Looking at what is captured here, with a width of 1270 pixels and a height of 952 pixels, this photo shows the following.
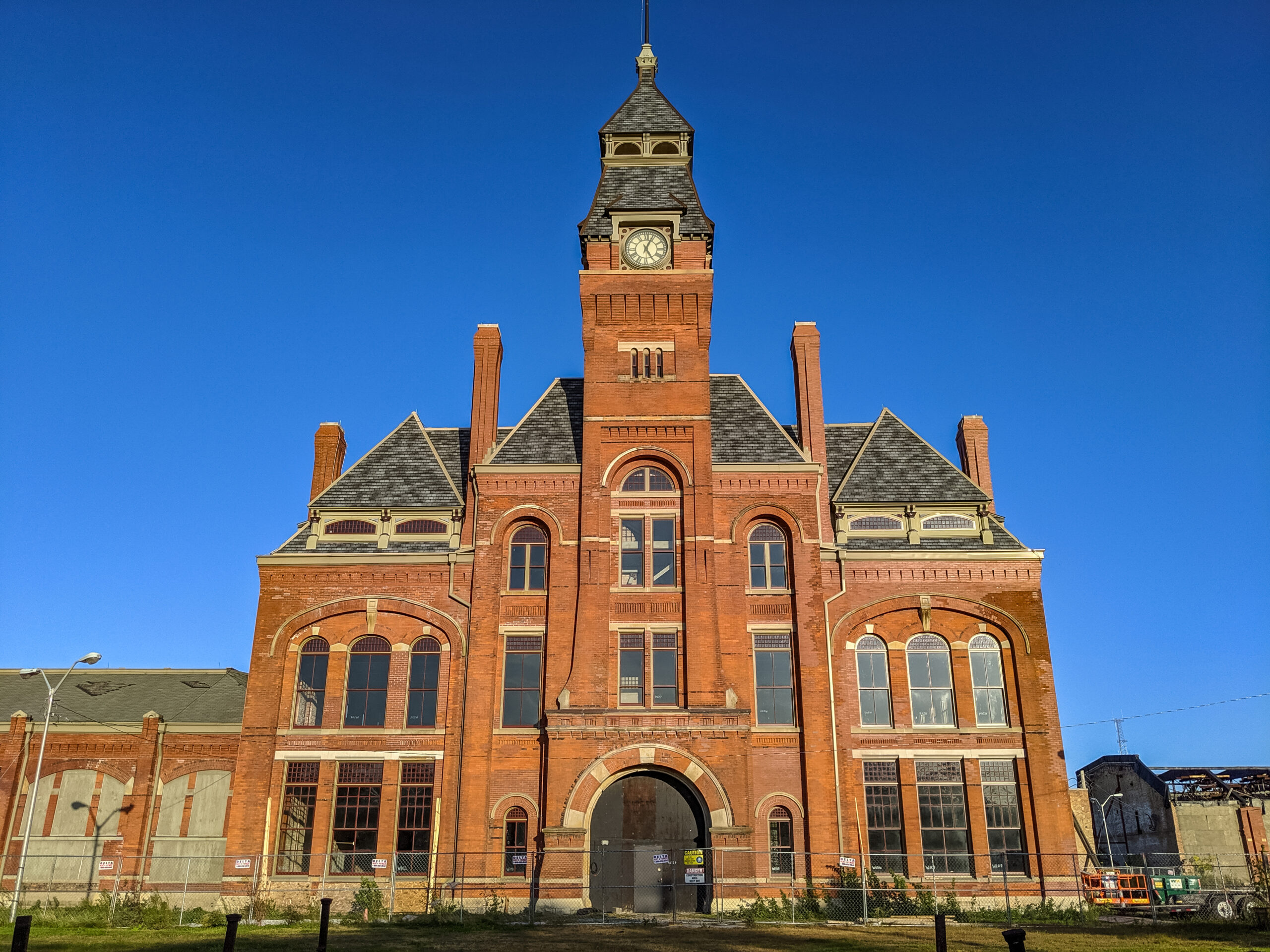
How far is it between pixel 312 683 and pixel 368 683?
1914 millimetres

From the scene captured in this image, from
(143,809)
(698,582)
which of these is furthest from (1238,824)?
(143,809)

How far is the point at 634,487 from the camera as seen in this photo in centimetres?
3491

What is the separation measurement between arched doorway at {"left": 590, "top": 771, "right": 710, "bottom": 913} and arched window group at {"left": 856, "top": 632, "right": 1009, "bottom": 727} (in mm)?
6897

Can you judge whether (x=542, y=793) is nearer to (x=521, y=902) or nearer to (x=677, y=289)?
(x=521, y=902)

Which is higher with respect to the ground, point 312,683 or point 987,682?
point 987,682

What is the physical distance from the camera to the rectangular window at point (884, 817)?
32.0m

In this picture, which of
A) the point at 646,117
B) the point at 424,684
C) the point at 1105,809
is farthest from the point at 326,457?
the point at 1105,809

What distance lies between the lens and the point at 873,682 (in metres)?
34.2

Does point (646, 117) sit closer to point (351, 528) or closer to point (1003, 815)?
point (351, 528)

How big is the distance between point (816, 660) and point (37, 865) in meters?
28.5

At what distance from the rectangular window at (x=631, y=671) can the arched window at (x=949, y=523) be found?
1106 cm

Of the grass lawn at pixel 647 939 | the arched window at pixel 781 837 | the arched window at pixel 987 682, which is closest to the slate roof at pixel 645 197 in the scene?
the arched window at pixel 987 682

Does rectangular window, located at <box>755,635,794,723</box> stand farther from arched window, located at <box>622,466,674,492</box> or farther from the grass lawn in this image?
the grass lawn

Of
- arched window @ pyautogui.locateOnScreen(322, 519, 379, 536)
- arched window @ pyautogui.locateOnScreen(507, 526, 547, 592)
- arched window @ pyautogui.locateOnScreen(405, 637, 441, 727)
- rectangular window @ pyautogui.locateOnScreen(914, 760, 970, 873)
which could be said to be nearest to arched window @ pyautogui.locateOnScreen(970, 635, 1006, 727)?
rectangular window @ pyautogui.locateOnScreen(914, 760, 970, 873)
